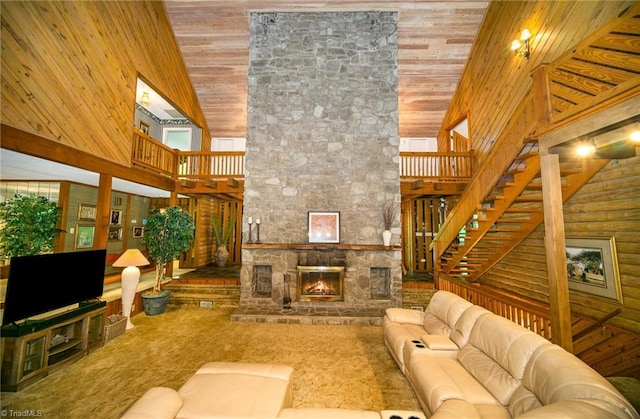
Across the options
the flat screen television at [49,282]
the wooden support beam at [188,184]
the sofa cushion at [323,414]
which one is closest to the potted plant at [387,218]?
the sofa cushion at [323,414]

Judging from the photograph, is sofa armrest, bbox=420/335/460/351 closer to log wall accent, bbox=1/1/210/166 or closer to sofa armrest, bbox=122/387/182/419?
sofa armrest, bbox=122/387/182/419

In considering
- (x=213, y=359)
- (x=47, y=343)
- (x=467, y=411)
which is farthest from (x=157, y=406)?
(x=47, y=343)

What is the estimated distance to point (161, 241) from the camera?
190 inches

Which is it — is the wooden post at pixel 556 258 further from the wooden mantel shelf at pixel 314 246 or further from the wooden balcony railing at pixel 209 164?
the wooden balcony railing at pixel 209 164

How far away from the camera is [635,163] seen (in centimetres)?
312

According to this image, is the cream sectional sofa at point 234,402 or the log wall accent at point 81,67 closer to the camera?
the cream sectional sofa at point 234,402

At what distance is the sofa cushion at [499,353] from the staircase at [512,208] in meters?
2.14

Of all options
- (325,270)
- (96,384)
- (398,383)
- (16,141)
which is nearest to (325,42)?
(325,270)

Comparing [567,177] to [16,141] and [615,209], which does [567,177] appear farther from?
[16,141]

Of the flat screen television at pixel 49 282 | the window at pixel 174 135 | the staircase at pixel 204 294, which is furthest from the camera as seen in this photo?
the window at pixel 174 135

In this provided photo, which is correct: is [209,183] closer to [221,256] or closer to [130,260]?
[221,256]

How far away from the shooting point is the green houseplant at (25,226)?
2.89 metres

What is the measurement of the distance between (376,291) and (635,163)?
13.1 feet

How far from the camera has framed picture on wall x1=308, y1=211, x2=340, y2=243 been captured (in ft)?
16.5
